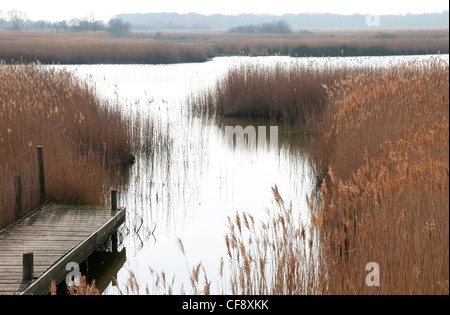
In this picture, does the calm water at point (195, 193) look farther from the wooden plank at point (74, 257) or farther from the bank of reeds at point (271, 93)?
the bank of reeds at point (271, 93)

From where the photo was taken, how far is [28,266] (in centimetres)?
382

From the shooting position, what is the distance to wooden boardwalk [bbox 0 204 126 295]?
3.94 m

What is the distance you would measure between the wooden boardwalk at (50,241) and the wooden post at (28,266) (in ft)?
0.11

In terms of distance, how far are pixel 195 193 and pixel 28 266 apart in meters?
3.55

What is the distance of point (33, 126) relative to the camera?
21.6 ft

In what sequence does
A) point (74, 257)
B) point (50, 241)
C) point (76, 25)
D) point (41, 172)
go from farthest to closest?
point (76, 25)
point (41, 172)
point (50, 241)
point (74, 257)

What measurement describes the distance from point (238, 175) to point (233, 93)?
16.5 feet

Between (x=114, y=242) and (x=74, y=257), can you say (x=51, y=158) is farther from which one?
(x=74, y=257)

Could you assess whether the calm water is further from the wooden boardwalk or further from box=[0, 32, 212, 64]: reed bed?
box=[0, 32, 212, 64]: reed bed

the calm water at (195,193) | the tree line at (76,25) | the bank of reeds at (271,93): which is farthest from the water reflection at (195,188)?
the tree line at (76,25)

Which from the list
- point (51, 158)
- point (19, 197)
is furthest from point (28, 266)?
point (51, 158)

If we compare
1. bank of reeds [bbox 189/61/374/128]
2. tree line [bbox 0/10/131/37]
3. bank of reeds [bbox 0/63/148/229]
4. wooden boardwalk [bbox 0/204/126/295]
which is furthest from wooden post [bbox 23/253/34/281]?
tree line [bbox 0/10/131/37]
